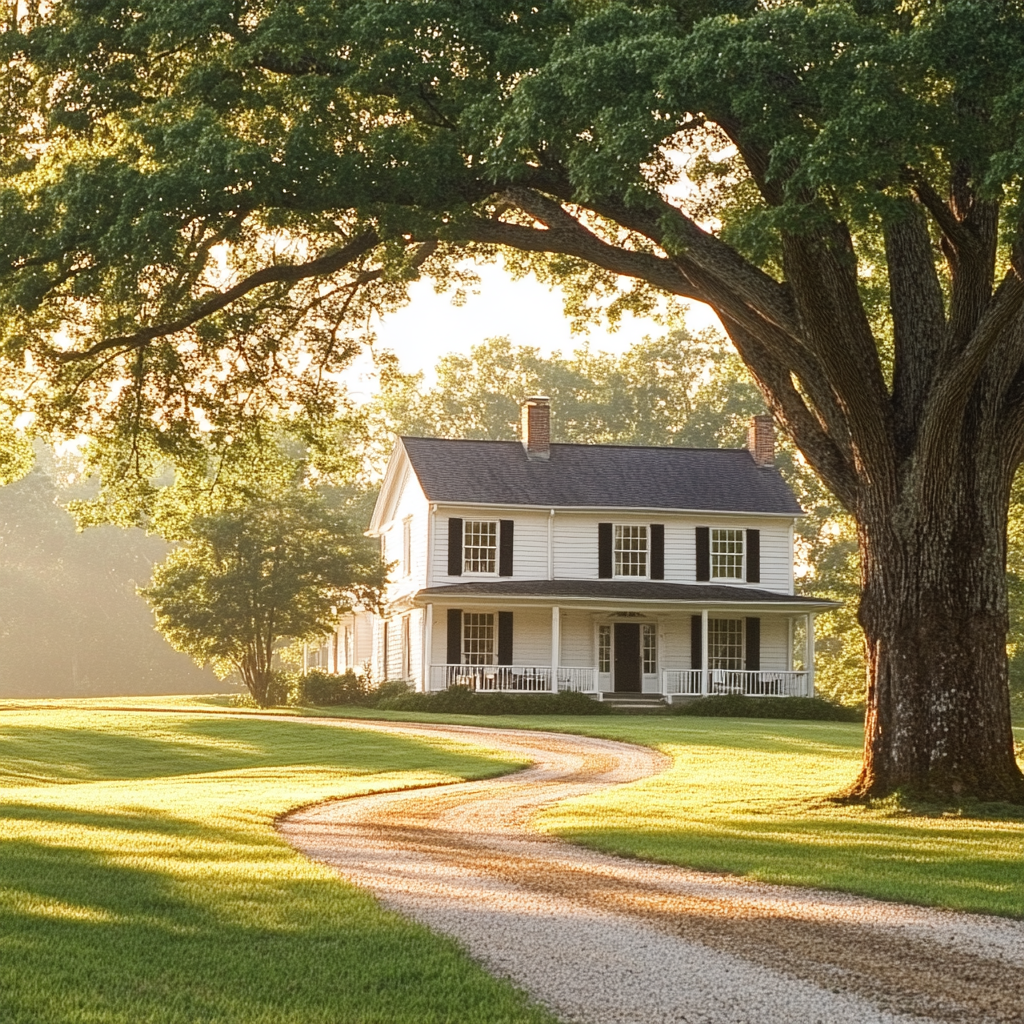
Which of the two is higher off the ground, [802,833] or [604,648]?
[604,648]

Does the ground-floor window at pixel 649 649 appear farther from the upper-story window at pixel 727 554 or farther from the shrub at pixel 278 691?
the shrub at pixel 278 691

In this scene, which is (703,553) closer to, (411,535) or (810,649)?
(810,649)

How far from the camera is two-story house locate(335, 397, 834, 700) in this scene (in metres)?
36.3

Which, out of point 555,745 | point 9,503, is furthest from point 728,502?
point 9,503

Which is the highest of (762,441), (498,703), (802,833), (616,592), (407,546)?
(762,441)

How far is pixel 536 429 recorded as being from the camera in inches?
1577

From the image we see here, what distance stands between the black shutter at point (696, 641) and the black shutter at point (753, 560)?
2130 millimetres

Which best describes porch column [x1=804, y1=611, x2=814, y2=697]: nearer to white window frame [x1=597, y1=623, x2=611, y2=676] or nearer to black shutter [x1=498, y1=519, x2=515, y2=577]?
white window frame [x1=597, y1=623, x2=611, y2=676]

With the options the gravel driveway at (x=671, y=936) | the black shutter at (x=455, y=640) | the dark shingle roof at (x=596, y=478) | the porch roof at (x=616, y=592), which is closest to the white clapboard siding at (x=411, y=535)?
the dark shingle roof at (x=596, y=478)

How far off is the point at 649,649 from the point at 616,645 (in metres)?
0.93

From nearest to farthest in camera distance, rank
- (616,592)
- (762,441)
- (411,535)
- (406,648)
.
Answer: (616,592), (406,648), (411,535), (762,441)

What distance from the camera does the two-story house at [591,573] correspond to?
36312 mm

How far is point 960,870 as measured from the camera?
966 cm

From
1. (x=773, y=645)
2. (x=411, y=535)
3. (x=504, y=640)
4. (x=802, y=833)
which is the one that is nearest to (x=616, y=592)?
(x=504, y=640)
